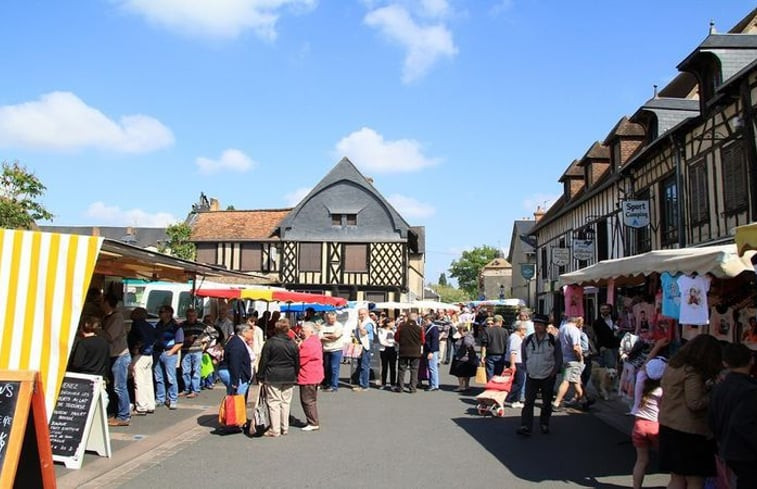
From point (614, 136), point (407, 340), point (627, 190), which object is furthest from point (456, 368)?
point (614, 136)

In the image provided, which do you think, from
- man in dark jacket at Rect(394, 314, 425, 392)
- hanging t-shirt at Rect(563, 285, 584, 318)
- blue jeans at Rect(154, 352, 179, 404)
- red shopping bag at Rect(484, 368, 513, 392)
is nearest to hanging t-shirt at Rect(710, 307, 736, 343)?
hanging t-shirt at Rect(563, 285, 584, 318)

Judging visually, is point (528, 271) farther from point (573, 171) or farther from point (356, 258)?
point (356, 258)

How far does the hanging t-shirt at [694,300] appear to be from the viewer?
636 centimetres

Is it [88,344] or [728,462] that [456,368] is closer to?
[88,344]

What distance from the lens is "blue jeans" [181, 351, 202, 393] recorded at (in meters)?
11.8

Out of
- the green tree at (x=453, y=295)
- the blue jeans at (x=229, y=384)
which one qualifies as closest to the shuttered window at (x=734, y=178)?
the blue jeans at (x=229, y=384)

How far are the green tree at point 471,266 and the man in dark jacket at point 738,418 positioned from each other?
10779cm

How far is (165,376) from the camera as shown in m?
10.7

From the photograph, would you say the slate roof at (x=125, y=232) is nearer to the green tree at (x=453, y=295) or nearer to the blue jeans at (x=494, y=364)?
the blue jeans at (x=494, y=364)

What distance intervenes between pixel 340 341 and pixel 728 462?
9.73m

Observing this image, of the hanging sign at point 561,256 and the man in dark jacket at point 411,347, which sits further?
the hanging sign at point 561,256

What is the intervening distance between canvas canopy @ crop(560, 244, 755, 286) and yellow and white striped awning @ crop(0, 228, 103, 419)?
571cm

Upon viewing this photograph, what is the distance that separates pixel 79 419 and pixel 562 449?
546cm

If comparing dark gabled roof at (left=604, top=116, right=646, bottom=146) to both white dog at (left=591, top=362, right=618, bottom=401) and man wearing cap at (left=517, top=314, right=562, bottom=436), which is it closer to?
white dog at (left=591, top=362, right=618, bottom=401)
